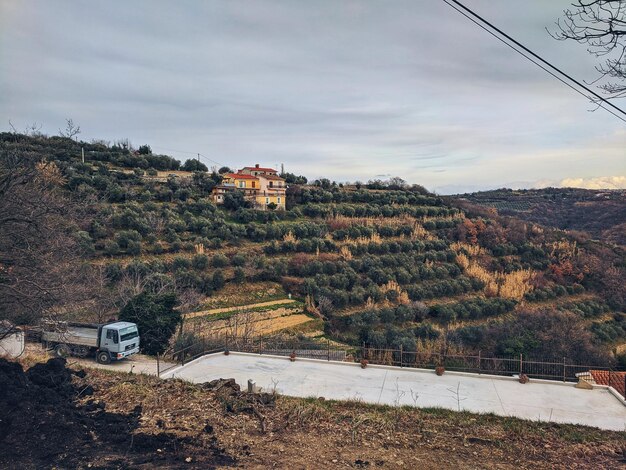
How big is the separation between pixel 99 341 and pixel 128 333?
3.44ft

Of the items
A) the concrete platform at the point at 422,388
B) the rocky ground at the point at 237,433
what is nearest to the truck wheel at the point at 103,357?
the concrete platform at the point at 422,388

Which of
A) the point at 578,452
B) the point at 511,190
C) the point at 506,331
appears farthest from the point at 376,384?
the point at 511,190

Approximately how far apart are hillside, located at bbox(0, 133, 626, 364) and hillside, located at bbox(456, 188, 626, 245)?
12.2 m

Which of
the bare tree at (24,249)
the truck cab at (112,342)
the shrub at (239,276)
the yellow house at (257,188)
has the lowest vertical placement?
the truck cab at (112,342)

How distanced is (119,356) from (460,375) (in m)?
12.4

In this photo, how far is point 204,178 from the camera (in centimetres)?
4097

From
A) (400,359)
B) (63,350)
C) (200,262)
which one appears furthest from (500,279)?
(63,350)

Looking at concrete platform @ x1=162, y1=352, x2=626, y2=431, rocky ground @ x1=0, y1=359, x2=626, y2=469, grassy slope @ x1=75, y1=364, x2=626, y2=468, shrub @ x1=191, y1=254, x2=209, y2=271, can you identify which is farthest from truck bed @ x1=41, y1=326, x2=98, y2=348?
shrub @ x1=191, y1=254, x2=209, y2=271

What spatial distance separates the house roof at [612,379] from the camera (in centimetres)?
1243

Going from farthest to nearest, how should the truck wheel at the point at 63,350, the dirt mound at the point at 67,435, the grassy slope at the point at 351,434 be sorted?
the truck wheel at the point at 63,350
the grassy slope at the point at 351,434
the dirt mound at the point at 67,435

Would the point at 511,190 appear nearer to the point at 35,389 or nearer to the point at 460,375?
the point at 460,375

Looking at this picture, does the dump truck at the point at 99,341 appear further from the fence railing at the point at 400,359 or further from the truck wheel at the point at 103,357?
the fence railing at the point at 400,359

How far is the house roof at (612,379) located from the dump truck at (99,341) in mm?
16826

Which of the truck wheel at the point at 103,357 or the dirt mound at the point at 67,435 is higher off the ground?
the dirt mound at the point at 67,435
